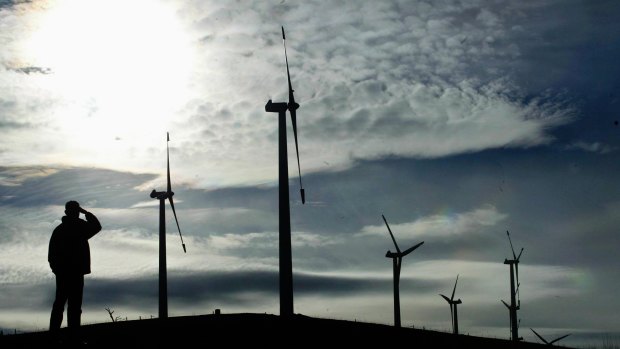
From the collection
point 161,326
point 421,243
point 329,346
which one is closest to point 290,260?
point 161,326

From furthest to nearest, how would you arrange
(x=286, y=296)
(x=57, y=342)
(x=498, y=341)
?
(x=286, y=296)
(x=498, y=341)
(x=57, y=342)

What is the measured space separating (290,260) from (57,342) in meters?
19.0

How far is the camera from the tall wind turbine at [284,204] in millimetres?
35969

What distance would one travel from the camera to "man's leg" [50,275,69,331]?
64.0ft

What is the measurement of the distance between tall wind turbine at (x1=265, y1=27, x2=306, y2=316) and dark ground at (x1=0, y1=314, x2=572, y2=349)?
3.93 meters

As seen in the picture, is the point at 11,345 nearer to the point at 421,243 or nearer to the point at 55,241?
the point at 55,241

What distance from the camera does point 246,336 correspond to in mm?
24484

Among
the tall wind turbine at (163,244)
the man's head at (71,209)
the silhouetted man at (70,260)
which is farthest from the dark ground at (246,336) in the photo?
the tall wind turbine at (163,244)

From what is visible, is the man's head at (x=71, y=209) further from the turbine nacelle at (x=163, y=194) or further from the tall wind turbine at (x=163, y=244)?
the turbine nacelle at (x=163, y=194)

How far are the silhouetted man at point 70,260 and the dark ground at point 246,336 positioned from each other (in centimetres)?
75

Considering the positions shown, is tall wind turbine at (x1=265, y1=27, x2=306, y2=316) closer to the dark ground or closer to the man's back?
the dark ground

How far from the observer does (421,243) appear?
67.7 metres

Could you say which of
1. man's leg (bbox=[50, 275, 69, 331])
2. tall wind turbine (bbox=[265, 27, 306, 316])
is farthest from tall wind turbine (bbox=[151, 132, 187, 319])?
man's leg (bbox=[50, 275, 69, 331])

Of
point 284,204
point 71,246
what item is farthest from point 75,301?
point 284,204
